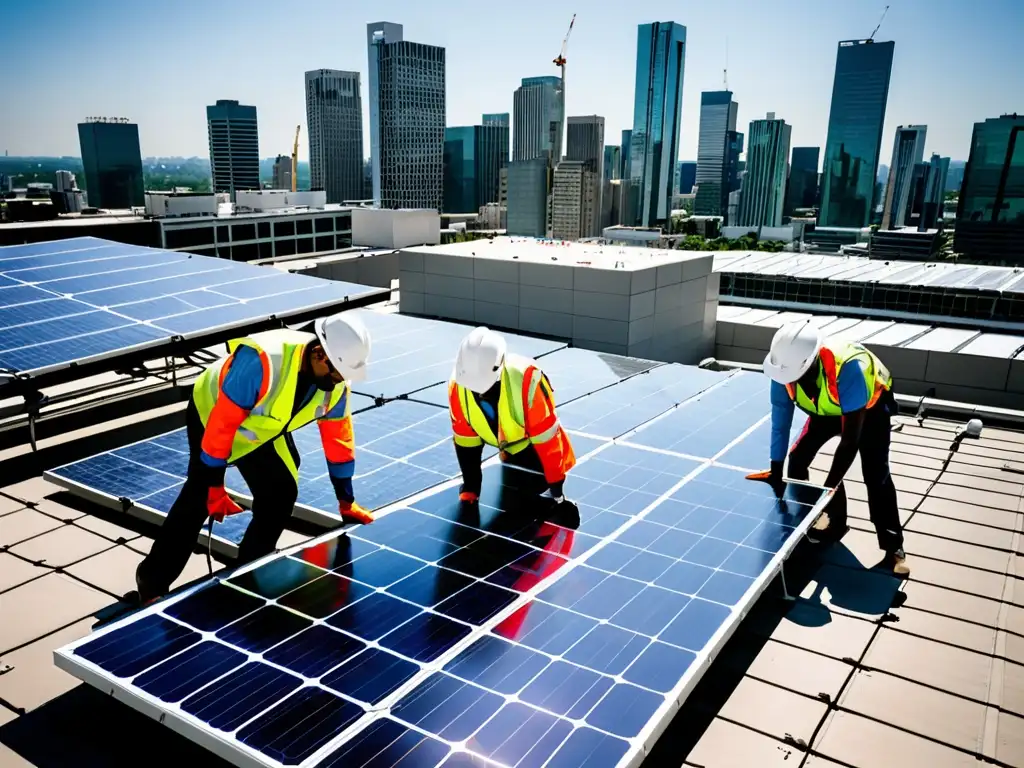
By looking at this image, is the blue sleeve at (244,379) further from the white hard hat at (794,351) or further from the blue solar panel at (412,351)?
the white hard hat at (794,351)

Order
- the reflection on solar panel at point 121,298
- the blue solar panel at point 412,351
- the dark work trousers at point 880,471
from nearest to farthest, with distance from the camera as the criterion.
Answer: the dark work trousers at point 880,471, the reflection on solar panel at point 121,298, the blue solar panel at point 412,351

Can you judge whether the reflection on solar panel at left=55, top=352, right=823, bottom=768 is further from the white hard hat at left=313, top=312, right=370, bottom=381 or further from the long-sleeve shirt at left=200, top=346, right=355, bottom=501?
the white hard hat at left=313, top=312, right=370, bottom=381

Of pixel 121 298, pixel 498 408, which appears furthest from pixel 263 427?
pixel 121 298

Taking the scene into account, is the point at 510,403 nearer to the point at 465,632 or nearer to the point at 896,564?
the point at 465,632

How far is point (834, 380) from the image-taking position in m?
8.52

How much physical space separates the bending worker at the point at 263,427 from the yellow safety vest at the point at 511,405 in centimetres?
122

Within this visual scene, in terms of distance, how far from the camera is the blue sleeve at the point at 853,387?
8344 millimetres

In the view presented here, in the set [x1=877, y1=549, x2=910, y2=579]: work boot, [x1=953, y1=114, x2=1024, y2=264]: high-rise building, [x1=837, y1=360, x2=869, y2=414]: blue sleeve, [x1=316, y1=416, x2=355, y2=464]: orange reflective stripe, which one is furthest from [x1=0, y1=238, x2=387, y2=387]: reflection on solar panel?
[x1=953, y1=114, x2=1024, y2=264]: high-rise building

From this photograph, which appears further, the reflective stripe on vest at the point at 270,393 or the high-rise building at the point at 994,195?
the high-rise building at the point at 994,195

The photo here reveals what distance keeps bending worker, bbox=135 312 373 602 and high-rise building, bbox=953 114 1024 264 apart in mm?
188092

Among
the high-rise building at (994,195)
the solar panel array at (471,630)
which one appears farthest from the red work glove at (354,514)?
the high-rise building at (994,195)

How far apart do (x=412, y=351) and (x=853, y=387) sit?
8.86 metres

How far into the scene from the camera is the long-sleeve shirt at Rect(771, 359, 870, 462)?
27.4ft

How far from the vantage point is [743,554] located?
664 cm
